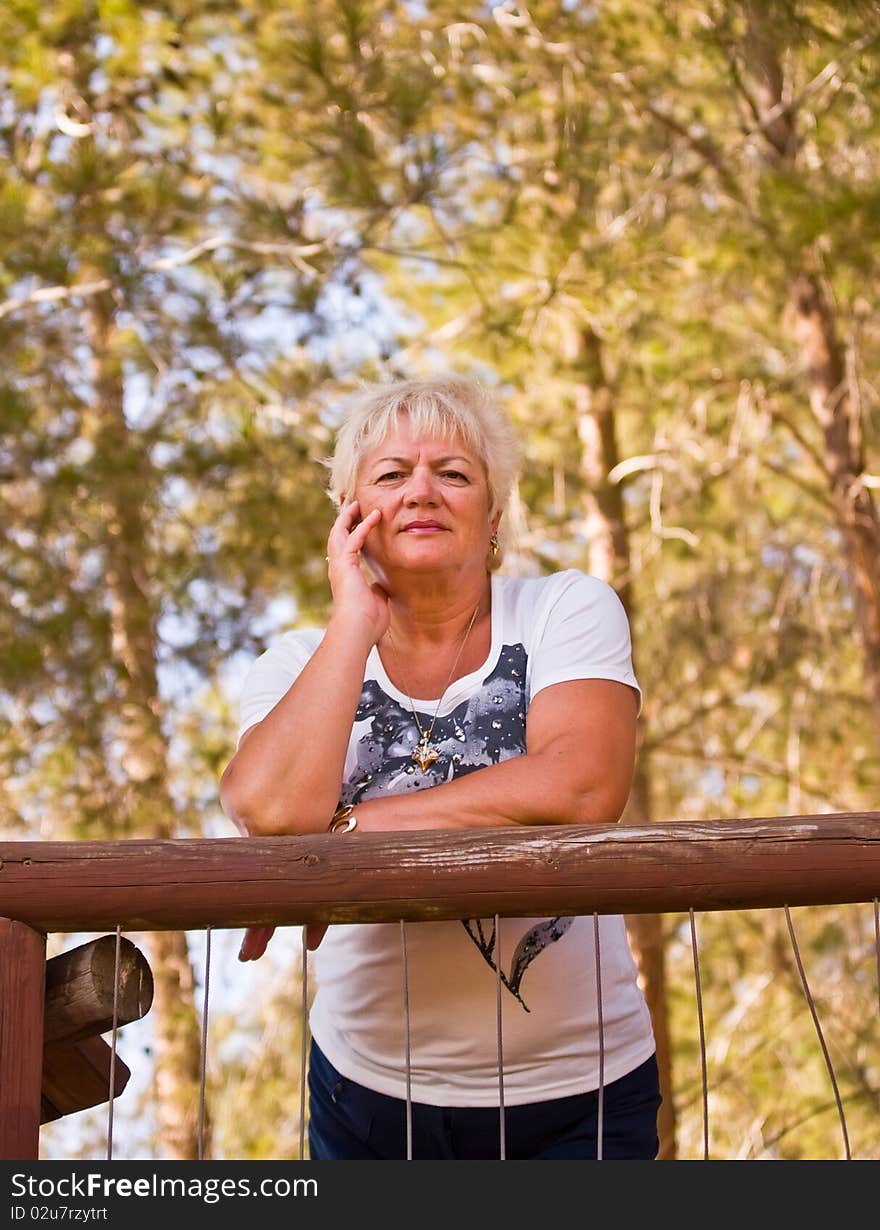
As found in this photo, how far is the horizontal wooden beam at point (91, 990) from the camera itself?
1820mm

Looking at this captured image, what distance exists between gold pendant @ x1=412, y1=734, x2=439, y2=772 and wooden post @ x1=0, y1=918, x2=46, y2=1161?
22.6 inches

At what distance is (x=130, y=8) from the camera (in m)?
5.91

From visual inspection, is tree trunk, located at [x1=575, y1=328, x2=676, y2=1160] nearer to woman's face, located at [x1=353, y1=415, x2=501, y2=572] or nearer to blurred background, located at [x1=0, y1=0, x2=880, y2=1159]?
blurred background, located at [x1=0, y1=0, x2=880, y2=1159]

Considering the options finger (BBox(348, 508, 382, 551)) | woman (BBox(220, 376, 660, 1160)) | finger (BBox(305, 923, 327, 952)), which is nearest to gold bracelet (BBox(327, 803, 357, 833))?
woman (BBox(220, 376, 660, 1160))

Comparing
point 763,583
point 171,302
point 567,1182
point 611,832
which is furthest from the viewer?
point 763,583

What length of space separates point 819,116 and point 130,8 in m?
2.77

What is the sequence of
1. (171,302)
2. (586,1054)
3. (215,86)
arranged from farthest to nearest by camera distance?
(215,86) → (171,302) → (586,1054)

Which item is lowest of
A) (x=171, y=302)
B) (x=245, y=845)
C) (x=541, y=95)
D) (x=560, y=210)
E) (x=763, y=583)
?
(x=245, y=845)

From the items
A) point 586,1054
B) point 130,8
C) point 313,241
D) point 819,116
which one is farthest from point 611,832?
point 130,8

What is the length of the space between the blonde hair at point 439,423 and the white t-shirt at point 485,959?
0.82 feet

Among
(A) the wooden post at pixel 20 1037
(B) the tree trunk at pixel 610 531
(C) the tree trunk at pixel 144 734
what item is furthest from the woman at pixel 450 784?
(B) the tree trunk at pixel 610 531

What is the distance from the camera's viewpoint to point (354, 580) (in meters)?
2.20

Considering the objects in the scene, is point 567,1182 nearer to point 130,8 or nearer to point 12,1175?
point 12,1175

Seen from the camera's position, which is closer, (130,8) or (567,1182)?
(567,1182)
